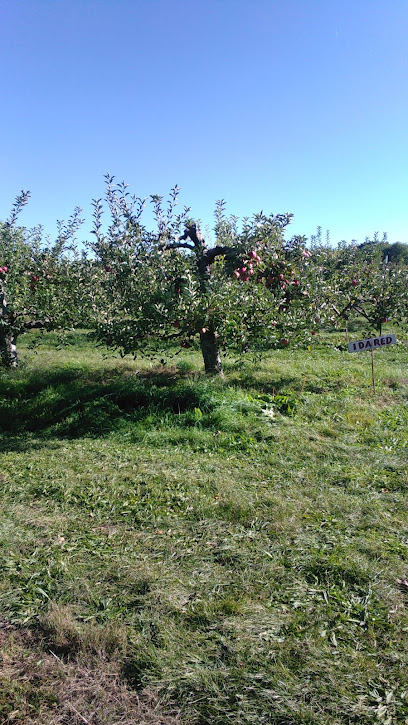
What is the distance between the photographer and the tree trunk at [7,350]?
9.82m

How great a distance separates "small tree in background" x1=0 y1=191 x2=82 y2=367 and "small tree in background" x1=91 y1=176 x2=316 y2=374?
69.5 inches

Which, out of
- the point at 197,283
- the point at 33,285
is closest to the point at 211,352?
the point at 197,283

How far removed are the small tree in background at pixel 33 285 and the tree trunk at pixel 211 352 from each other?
269 centimetres

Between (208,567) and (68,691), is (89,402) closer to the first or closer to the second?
(208,567)

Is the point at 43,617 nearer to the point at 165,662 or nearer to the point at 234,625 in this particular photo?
the point at 165,662

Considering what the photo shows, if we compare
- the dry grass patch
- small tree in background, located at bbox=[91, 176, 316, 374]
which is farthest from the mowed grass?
small tree in background, located at bbox=[91, 176, 316, 374]

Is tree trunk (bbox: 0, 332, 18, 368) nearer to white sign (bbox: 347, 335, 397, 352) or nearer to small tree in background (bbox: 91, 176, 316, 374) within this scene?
small tree in background (bbox: 91, 176, 316, 374)

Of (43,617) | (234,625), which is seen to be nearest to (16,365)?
(43,617)

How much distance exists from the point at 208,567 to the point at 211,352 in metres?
5.48

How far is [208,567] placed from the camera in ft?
10.9

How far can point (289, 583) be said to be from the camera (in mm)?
3111

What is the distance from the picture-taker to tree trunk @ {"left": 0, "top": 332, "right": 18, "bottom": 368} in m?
9.82

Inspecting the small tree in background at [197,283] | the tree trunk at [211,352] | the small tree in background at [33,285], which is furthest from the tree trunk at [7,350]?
the tree trunk at [211,352]

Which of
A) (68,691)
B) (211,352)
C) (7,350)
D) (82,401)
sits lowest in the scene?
(68,691)
